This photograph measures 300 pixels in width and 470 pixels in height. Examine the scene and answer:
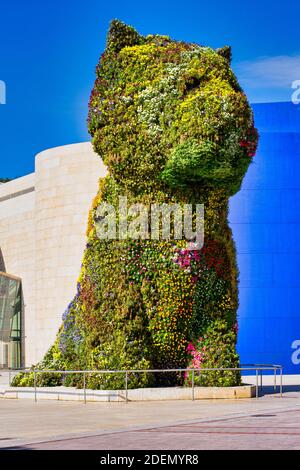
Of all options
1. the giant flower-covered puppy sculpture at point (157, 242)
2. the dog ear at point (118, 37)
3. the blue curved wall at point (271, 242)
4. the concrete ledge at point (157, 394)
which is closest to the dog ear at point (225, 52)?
the giant flower-covered puppy sculpture at point (157, 242)

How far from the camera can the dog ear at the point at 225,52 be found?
17841 mm

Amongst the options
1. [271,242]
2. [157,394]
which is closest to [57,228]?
[271,242]

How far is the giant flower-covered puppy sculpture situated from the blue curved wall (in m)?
13.4

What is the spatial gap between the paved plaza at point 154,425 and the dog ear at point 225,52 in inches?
267

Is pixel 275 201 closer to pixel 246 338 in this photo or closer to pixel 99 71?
pixel 246 338

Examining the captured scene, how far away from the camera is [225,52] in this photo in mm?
17922

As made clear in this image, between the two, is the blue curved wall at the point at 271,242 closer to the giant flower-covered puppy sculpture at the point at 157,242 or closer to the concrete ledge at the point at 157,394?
the concrete ledge at the point at 157,394

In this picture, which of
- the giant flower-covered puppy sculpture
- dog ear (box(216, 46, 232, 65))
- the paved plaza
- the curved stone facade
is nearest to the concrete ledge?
the giant flower-covered puppy sculpture

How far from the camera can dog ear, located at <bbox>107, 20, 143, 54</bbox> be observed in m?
17.7

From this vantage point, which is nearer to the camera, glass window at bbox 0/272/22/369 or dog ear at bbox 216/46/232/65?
dog ear at bbox 216/46/232/65

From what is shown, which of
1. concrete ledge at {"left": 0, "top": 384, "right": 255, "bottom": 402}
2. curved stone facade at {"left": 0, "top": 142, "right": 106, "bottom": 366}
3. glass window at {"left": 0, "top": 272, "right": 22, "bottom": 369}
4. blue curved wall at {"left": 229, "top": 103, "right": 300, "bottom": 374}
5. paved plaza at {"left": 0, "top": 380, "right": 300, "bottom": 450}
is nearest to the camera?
paved plaza at {"left": 0, "top": 380, "right": 300, "bottom": 450}

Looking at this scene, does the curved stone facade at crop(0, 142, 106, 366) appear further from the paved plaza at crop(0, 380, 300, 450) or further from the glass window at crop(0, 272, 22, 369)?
the paved plaza at crop(0, 380, 300, 450)

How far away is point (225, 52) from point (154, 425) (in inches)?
347

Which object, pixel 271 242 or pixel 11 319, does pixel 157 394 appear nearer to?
pixel 271 242
